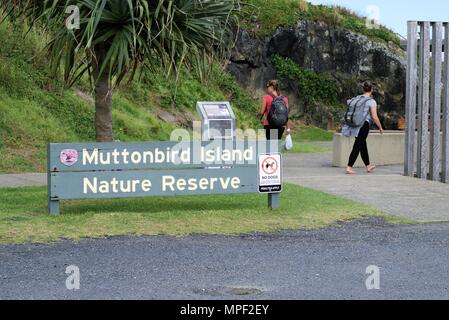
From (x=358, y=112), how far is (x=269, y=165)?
14.9 ft

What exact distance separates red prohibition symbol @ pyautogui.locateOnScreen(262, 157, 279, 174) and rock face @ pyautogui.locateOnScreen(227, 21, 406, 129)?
17.7 metres

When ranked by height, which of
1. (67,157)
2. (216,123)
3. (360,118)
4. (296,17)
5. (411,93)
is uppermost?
(296,17)

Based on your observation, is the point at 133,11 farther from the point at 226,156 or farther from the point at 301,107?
the point at 301,107

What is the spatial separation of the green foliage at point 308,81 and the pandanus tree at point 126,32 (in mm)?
17462

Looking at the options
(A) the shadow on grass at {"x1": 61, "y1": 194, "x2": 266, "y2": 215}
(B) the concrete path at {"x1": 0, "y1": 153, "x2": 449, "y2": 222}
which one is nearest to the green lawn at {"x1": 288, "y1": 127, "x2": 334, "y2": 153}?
(B) the concrete path at {"x1": 0, "y1": 153, "x2": 449, "y2": 222}

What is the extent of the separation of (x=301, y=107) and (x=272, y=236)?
65.6ft

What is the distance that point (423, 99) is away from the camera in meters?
15.1

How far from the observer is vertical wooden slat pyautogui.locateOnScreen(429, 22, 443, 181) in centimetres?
1484

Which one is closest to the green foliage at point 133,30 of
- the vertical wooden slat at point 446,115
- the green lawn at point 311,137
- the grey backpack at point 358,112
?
the grey backpack at point 358,112

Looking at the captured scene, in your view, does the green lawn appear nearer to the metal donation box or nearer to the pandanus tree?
the metal donation box

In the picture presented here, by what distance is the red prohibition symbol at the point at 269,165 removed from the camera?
11094 mm

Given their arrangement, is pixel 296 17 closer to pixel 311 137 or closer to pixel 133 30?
pixel 311 137

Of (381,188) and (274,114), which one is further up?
(274,114)

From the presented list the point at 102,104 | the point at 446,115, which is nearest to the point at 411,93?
the point at 446,115
